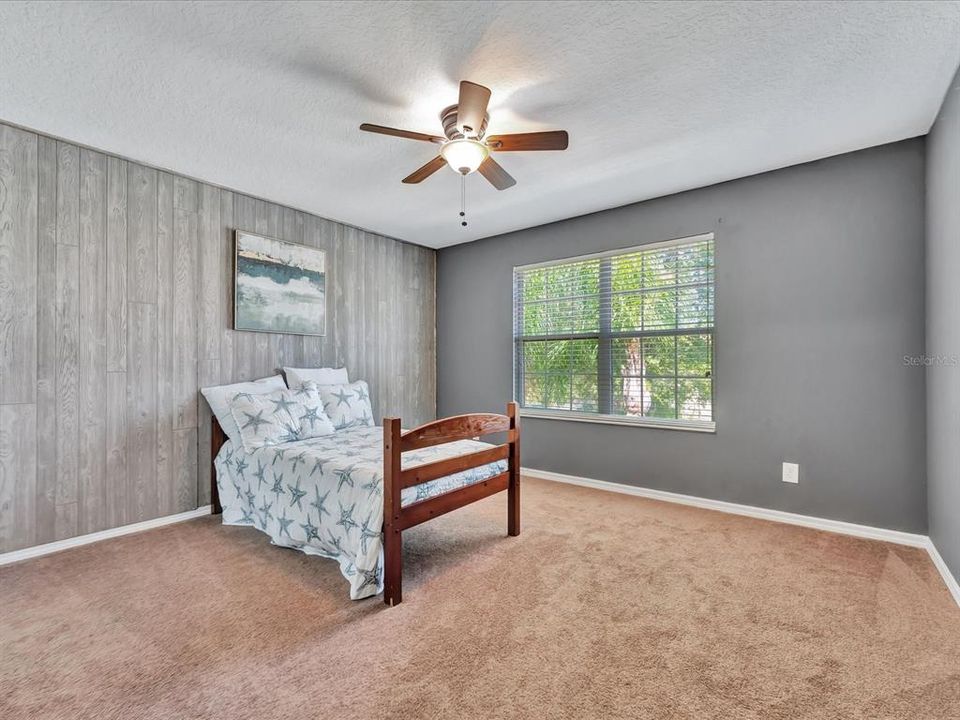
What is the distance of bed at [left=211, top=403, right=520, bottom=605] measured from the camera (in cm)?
207

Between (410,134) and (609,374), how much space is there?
2589mm

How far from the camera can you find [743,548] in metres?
2.64

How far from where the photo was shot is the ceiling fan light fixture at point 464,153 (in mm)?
2126

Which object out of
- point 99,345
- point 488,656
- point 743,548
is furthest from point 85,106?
point 743,548

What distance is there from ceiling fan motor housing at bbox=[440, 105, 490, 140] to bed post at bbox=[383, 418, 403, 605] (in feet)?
4.64

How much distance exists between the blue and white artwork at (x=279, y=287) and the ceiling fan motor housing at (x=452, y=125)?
204cm

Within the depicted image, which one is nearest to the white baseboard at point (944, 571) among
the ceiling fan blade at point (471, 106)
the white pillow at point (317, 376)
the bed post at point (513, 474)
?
the bed post at point (513, 474)

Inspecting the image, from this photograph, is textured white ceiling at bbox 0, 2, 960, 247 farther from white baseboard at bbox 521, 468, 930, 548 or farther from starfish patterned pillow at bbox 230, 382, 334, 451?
white baseboard at bbox 521, 468, 930, 548

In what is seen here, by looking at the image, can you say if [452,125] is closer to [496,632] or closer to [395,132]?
[395,132]

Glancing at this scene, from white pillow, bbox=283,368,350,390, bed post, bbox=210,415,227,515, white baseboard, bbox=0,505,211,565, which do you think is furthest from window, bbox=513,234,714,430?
white baseboard, bbox=0,505,211,565

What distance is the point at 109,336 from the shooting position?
112 inches

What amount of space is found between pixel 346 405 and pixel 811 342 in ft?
11.1

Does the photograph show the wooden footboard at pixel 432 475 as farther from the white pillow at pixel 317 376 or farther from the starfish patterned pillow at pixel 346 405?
the white pillow at pixel 317 376

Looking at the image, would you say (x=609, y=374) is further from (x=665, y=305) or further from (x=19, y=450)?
(x=19, y=450)
